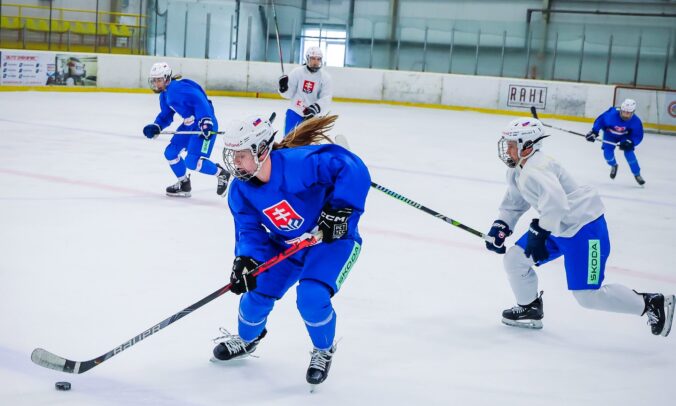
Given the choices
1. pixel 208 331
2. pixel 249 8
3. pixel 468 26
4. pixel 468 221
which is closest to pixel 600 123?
pixel 468 221

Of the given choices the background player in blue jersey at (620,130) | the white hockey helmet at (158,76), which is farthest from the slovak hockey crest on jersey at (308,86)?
the background player in blue jersey at (620,130)

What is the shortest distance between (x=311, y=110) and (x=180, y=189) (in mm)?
2026

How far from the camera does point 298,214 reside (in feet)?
10.0

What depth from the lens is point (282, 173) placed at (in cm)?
300

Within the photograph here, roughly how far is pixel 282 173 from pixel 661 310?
1.84m

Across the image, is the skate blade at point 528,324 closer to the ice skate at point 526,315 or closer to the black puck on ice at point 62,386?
the ice skate at point 526,315

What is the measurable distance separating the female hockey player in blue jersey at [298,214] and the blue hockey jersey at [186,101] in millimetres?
3864

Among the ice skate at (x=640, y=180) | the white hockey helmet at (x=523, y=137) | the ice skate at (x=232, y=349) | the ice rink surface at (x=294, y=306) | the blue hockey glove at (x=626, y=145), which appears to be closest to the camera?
the ice rink surface at (x=294, y=306)

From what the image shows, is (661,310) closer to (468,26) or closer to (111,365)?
(111,365)

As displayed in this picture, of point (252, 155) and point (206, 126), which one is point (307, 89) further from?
point (252, 155)

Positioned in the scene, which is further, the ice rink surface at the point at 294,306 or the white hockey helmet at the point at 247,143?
the ice rink surface at the point at 294,306

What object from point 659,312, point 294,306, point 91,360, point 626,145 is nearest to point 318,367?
point 91,360

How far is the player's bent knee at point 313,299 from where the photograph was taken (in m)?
2.92

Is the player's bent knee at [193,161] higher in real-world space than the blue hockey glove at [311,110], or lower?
lower
